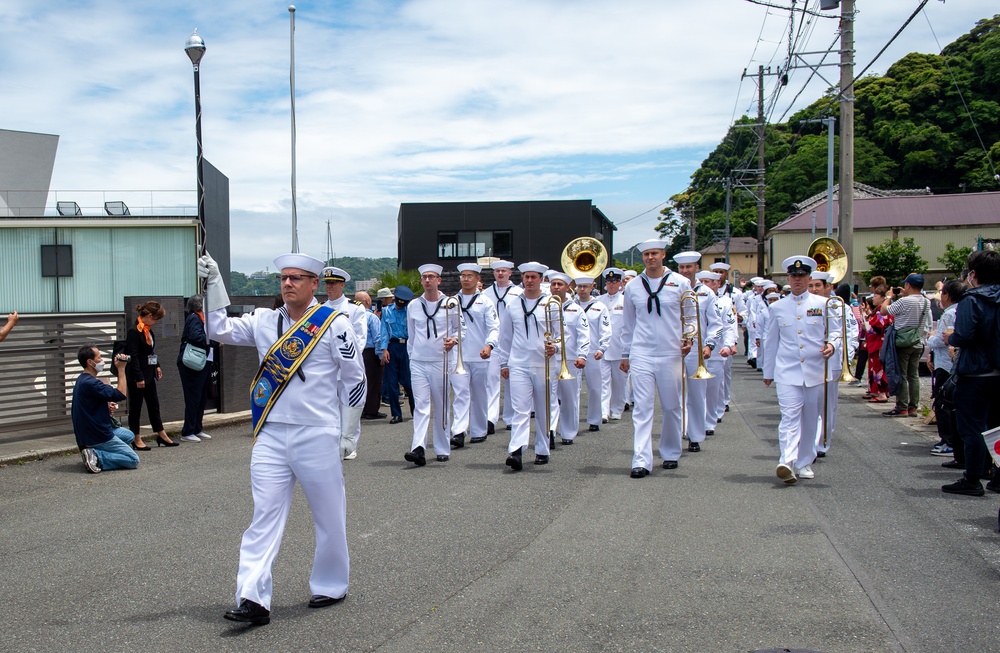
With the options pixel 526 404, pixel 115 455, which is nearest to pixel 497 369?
pixel 526 404

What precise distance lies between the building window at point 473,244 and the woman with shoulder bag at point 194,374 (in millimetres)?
49122

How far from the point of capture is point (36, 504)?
838 centimetres

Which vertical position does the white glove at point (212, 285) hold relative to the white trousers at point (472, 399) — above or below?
above

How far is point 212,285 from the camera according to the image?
220 inches

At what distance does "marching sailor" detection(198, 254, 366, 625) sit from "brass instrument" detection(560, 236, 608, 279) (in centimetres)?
1061

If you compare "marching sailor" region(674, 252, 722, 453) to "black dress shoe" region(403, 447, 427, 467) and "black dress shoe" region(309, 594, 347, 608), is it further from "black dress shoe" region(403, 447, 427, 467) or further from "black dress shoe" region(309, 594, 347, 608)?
"black dress shoe" region(309, 594, 347, 608)

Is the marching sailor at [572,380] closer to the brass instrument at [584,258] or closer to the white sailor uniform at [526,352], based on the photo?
the white sailor uniform at [526,352]

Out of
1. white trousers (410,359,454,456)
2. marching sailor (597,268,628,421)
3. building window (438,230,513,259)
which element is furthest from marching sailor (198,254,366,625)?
building window (438,230,513,259)

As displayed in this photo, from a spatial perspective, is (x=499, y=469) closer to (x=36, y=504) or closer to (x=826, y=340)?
(x=826, y=340)

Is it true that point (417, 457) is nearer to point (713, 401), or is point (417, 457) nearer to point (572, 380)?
point (572, 380)

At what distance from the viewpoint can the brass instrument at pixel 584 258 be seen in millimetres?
15891

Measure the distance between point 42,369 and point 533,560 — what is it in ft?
27.8

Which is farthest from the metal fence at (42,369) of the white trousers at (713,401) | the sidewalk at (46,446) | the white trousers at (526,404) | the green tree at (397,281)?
the green tree at (397,281)

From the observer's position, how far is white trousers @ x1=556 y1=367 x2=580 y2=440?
11828 millimetres
